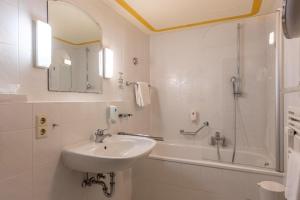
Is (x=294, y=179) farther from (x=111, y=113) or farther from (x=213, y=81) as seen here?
(x=213, y=81)

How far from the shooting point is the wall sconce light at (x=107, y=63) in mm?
1858

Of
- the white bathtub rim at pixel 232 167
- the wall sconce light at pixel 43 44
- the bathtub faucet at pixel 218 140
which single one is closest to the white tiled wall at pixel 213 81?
the bathtub faucet at pixel 218 140

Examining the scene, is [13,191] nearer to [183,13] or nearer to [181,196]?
[181,196]

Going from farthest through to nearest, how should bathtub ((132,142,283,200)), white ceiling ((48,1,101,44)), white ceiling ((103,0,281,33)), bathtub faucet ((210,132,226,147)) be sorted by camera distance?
bathtub faucet ((210,132,226,147)), white ceiling ((103,0,281,33)), bathtub ((132,142,283,200)), white ceiling ((48,1,101,44))

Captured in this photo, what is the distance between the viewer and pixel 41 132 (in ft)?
3.74

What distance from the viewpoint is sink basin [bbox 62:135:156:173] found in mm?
1139

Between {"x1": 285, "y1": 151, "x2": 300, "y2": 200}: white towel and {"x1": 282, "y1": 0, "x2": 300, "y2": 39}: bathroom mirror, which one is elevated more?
{"x1": 282, "y1": 0, "x2": 300, "y2": 39}: bathroom mirror

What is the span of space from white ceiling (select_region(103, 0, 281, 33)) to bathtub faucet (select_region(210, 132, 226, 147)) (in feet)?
5.31

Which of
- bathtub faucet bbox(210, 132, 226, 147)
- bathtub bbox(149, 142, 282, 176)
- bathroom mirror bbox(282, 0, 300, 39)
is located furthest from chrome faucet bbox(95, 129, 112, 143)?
bathtub faucet bbox(210, 132, 226, 147)

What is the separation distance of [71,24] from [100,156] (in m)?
1.12

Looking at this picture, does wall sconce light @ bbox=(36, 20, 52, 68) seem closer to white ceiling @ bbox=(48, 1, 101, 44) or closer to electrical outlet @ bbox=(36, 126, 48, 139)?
white ceiling @ bbox=(48, 1, 101, 44)

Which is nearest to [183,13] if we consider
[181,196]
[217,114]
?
[217,114]

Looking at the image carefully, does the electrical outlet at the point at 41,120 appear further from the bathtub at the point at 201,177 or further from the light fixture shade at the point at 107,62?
the bathtub at the point at 201,177

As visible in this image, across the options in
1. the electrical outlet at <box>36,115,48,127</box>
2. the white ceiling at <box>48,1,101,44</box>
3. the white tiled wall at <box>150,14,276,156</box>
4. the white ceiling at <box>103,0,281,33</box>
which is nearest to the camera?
the electrical outlet at <box>36,115,48,127</box>
